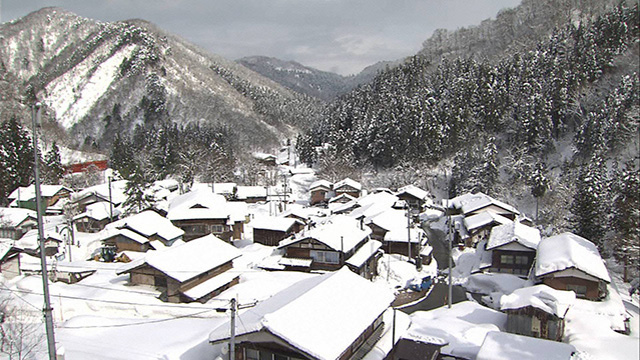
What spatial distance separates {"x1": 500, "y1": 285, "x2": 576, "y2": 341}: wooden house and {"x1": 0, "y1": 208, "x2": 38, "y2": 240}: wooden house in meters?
37.0

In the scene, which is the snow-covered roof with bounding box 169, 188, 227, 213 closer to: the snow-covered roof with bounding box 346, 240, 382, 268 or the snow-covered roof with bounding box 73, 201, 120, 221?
the snow-covered roof with bounding box 73, 201, 120, 221

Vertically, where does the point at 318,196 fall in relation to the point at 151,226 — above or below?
below

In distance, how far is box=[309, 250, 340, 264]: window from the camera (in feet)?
86.5

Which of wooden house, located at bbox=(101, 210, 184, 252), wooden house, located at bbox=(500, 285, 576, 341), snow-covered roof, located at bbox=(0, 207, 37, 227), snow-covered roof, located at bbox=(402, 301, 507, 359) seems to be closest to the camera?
snow-covered roof, located at bbox=(402, 301, 507, 359)

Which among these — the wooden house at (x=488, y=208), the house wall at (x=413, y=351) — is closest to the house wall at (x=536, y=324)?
the house wall at (x=413, y=351)

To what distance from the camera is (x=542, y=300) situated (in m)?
16.8

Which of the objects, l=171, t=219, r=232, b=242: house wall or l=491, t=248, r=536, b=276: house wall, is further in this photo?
l=171, t=219, r=232, b=242: house wall

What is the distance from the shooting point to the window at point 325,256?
2638cm

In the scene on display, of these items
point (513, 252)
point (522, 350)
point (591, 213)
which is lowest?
point (513, 252)

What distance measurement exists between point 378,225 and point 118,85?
11744 centimetres

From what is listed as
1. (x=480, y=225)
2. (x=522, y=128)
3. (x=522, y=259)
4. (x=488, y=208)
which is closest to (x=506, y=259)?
(x=522, y=259)

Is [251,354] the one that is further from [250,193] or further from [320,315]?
[250,193]

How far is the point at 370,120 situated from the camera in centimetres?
6988

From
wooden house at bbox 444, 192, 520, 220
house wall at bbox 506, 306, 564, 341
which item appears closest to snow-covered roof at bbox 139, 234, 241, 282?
house wall at bbox 506, 306, 564, 341
